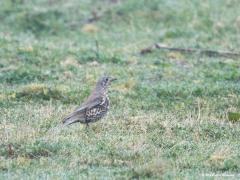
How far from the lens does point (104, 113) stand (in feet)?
50.4

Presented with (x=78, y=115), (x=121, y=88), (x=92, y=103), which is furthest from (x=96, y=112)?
(x=121, y=88)

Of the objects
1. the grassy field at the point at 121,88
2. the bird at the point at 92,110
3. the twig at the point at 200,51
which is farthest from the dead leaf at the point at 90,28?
the bird at the point at 92,110

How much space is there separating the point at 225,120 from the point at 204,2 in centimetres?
1444

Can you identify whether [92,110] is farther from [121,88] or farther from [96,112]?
[121,88]

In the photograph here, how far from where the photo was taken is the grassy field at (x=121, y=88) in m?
12.8

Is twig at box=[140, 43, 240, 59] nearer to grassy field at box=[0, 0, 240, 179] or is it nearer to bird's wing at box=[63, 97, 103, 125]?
grassy field at box=[0, 0, 240, 179]

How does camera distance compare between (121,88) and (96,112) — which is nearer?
(96,112)

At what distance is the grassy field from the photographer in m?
12.8

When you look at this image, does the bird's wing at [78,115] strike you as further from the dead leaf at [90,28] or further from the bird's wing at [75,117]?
the dead leaf at [90,28]

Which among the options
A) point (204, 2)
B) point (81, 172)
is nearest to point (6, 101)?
point (81, 172)

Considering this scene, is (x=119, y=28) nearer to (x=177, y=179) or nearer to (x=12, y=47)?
(x=12, y=47)

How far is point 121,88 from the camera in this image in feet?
63.4

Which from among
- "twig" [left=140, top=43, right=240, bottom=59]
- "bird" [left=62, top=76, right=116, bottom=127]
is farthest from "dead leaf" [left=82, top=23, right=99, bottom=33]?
"bird" [left=62, top=76, right=116, bottom=127]

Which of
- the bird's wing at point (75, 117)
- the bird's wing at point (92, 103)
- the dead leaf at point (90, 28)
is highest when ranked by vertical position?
the bird's wing at point (92, 103)
